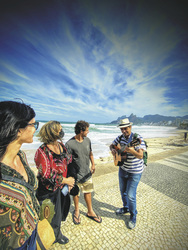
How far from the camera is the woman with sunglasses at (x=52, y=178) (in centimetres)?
151

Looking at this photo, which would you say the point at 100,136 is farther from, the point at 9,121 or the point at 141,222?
the point at 9,121

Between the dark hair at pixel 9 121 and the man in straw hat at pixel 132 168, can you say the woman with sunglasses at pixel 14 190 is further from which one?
the man in straw hat at pixel 132 168

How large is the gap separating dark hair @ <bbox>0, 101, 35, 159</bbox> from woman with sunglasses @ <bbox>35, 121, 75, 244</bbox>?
0.70 metres

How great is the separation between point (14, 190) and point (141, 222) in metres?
2.85

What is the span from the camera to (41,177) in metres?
1.55

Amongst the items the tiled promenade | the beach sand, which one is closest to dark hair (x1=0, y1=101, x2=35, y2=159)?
the tiled promenade

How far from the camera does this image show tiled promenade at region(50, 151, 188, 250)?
1893 millimetres

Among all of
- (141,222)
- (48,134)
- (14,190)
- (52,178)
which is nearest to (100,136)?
(141,222)

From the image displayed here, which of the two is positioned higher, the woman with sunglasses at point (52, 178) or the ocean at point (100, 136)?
the woman with sunglasses at point (52, 178)

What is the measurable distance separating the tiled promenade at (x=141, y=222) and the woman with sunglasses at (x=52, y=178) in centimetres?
42

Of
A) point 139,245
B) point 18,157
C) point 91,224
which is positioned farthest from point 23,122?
point 139,245

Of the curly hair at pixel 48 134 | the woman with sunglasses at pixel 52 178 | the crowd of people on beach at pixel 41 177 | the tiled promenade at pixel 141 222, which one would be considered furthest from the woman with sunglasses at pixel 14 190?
the tiled promenade at pixel 141 222

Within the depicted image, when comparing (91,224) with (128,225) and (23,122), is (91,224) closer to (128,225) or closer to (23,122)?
(128,225)

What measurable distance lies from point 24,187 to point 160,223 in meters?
3.02
